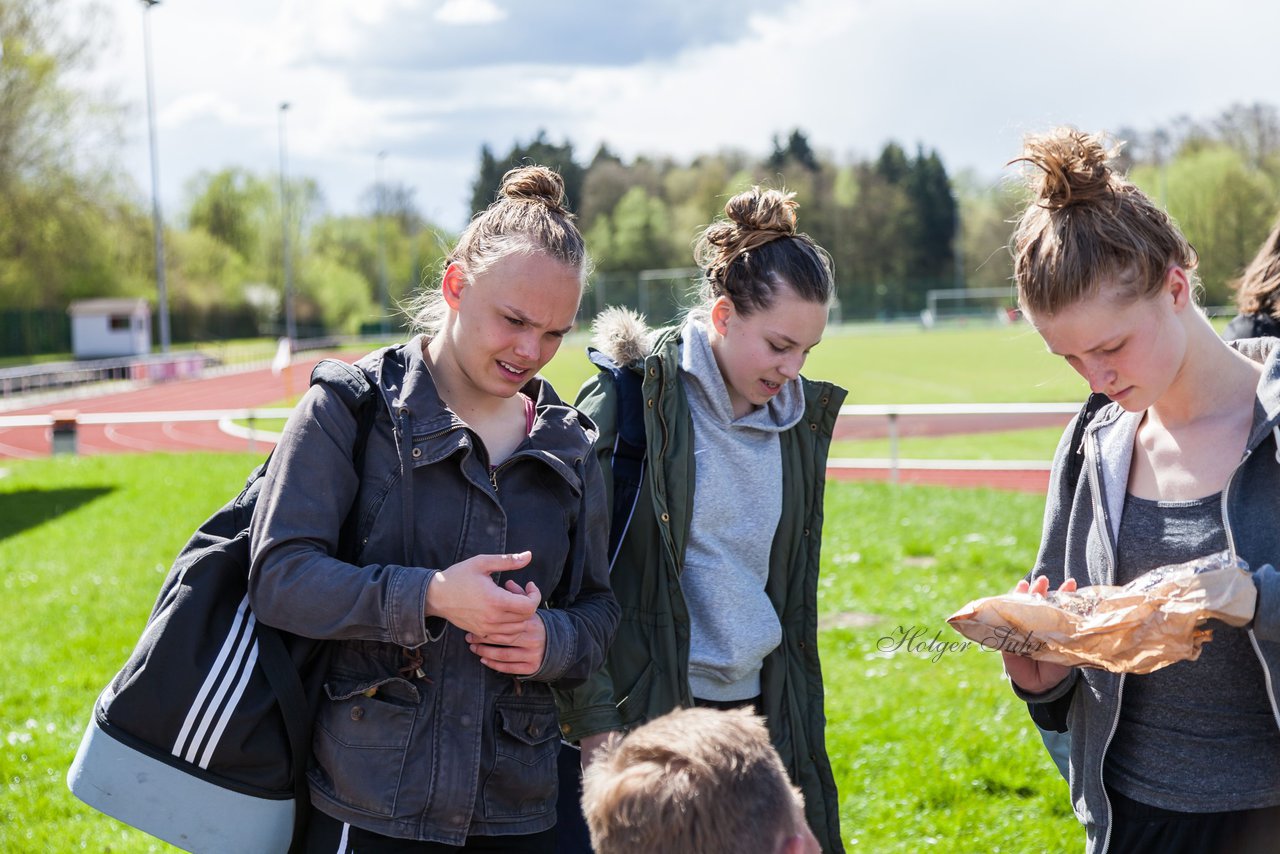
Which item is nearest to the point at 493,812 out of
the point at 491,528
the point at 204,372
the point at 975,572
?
the point at 491,528

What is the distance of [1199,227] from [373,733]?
174 feet

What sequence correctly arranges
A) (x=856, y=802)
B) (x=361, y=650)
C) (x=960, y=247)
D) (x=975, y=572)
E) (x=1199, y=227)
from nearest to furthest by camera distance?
(x=361, y=650) < (x=856, y=802) < (x=975, y=572) < (x=1199, y=227) < (x=960, y=247)

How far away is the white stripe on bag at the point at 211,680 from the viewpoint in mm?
1968

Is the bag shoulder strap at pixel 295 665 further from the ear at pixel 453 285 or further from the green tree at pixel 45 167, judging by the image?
the green tree at pixel 45 167

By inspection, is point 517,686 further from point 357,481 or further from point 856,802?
point 856,802

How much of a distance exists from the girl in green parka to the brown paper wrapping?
0.73 meters

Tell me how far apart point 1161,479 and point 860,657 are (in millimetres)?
3675

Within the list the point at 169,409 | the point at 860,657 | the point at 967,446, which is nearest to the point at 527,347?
the point at 860,657

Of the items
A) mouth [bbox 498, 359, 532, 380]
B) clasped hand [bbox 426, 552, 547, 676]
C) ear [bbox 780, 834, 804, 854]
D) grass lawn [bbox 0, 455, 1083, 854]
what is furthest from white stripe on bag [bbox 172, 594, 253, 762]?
grass lawn [bbox 0, 455, 1083, 854]

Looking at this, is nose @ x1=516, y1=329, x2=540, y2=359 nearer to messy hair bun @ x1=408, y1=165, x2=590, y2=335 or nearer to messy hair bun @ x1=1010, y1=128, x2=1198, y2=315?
messy hair bun @ x1=408, y1=165, x2=590, y2=335

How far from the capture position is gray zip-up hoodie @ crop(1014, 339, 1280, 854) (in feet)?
6.41

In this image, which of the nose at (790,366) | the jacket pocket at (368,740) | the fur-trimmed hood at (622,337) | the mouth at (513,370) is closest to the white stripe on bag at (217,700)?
the jacket pocket at (368,740)

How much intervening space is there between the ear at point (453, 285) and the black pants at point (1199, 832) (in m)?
1.61

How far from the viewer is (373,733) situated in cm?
206
